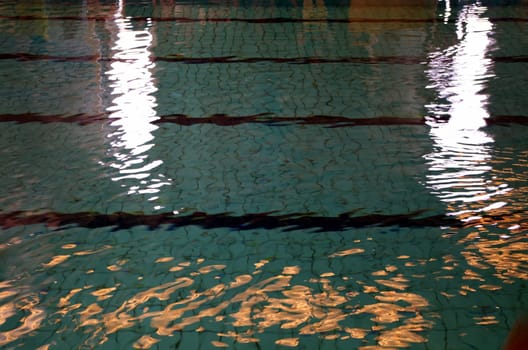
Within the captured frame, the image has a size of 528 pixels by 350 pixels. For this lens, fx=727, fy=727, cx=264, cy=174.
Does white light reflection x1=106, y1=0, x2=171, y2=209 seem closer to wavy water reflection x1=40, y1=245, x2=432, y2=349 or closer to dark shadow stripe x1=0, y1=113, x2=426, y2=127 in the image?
dark shadow stripe x1=0, y1=113, x2=426, y2=127

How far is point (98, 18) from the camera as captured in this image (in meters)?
6.13

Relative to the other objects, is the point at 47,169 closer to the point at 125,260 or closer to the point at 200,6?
the point at 125,260

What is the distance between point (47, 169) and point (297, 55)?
90.7 inches

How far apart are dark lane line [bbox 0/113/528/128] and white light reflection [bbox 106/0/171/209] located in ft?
0.35

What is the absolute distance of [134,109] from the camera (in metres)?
3.71

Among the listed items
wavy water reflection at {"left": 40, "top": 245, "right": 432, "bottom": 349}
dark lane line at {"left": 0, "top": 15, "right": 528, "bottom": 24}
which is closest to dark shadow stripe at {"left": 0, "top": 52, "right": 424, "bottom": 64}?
dark lane line at {"left": 0, "top": 15, "right": 528, "bottom": 24}

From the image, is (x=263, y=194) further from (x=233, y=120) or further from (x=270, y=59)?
(x=270, y=59)

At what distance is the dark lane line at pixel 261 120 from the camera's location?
11.4 feet

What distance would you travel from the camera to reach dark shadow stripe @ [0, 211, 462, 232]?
2408 mm

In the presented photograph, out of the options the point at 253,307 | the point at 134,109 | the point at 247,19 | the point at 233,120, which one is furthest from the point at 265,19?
the point at 253,307

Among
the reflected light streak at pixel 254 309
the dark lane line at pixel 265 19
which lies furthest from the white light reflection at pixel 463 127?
the reflected light streak at pixel 254 309

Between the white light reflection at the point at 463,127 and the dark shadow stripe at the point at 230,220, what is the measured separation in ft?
0.66

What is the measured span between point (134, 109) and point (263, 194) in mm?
1304

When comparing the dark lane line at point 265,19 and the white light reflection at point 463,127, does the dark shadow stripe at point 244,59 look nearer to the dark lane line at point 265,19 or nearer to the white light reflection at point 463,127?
the white light reflection at point 463,127
